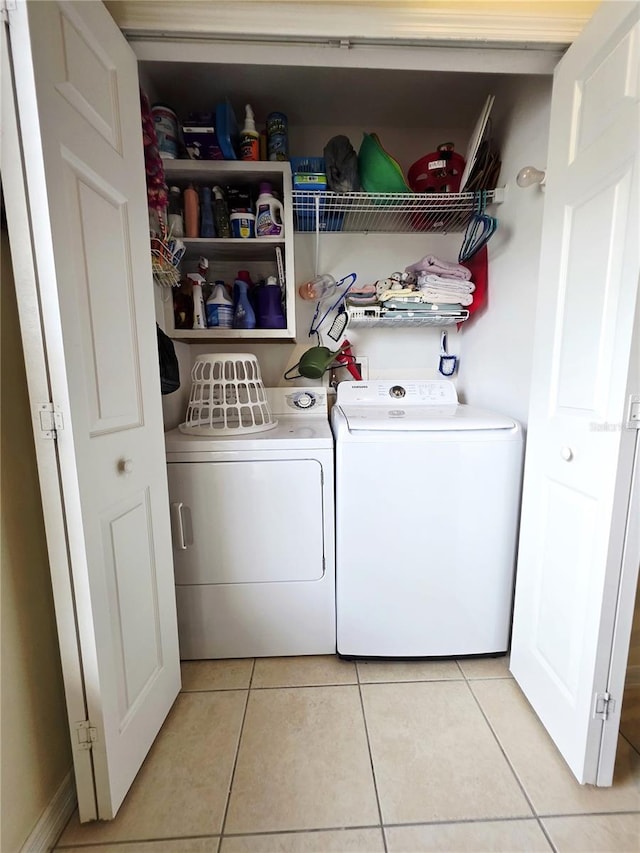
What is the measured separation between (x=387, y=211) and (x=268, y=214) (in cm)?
55

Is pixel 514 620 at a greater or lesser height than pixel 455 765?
greater

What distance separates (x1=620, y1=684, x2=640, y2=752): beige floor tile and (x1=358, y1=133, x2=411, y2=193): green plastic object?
7.09 ft

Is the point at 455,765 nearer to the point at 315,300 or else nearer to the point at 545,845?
the point at 545,845

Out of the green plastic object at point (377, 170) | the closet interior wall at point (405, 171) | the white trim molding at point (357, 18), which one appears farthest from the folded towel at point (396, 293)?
the white trim molding at point (357, 18)

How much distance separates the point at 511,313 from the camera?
1.52 m

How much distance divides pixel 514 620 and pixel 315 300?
1711 millimetres

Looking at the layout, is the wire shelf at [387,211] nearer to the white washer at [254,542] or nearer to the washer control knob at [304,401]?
the washer control knob at [304,401]

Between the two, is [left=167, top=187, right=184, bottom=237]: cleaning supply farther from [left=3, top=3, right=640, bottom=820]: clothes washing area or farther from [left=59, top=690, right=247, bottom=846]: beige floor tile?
[left=59, top=690, right=247, bottom=846]: beige floor tile

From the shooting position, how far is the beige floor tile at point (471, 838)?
0.90 metres

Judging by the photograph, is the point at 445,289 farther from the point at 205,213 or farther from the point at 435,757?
the point at 435,757

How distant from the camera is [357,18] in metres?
0.98

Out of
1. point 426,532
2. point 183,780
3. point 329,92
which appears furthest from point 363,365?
point 183,780

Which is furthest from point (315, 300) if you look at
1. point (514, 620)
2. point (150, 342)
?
point (514, 620)

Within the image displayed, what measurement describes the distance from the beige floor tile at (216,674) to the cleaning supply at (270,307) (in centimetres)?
148
